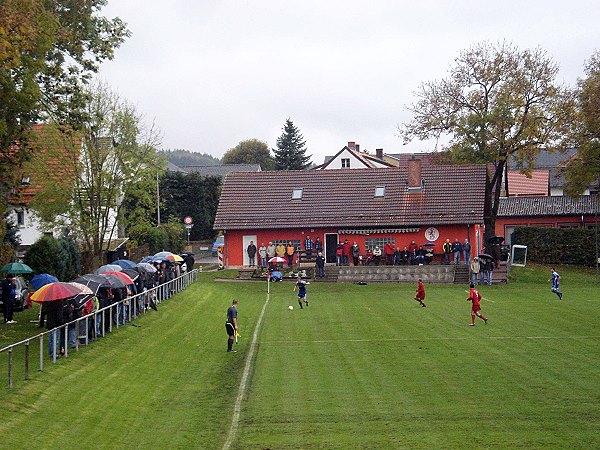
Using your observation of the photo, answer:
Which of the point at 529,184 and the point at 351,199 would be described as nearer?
the point at 351,199

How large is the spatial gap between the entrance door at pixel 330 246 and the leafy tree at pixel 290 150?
2090 inches

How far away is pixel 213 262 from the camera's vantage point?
6925 cm

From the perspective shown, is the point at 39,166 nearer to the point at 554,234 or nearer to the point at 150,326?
the point at 150,326

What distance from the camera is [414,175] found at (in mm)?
58312

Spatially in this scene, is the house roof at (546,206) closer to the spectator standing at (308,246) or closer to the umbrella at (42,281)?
the spectator standing at (308,246)

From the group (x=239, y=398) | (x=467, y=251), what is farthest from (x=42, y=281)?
(x=467, y=251)

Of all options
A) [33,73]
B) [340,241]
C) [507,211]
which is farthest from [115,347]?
[507,211]

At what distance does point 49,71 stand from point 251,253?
101 ft

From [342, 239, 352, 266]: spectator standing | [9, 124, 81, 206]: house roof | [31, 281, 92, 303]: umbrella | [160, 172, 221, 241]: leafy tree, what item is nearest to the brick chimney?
[342, 239, 352, 266]: spectator standing

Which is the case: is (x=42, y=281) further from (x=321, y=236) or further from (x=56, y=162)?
(x=321, y=236)

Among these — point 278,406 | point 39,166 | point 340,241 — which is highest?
point 39,166

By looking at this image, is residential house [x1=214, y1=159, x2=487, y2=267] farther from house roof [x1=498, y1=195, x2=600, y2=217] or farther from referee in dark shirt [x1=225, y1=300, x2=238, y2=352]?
referee in dark shirt [x1=225, y1=300, x2=238, y2=352]

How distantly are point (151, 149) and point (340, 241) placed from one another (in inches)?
580

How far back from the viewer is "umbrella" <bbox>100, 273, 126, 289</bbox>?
93.0 feet
